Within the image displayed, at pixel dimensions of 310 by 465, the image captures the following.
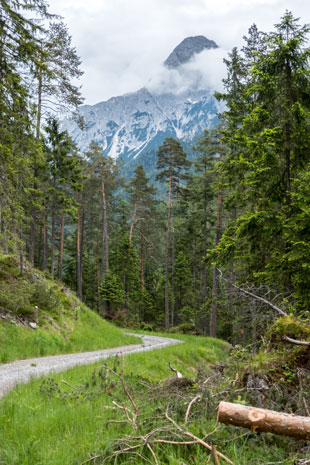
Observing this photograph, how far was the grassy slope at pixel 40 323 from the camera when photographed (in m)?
10.2

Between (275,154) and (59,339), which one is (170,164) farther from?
(59,339)

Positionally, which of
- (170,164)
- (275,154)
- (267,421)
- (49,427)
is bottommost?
(49,427)

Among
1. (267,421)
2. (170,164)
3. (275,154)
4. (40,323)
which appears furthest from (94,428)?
(170,164)

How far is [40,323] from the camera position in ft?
40.4

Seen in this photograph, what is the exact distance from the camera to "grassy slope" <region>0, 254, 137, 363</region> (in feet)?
33.4

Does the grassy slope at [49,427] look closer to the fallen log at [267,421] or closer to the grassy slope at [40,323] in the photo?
the fallen log at [267,421]

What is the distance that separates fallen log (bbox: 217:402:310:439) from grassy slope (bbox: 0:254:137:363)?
8.36 metres

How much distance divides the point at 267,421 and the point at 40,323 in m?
11.7

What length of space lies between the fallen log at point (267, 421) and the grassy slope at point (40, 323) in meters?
8.36

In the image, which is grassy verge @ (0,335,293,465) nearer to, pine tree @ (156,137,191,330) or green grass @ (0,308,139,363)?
green grass @ (0,308,139,363)

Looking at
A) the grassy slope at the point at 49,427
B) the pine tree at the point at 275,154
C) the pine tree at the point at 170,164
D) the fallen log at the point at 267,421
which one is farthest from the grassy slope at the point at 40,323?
the pine tree at the point at 170,164

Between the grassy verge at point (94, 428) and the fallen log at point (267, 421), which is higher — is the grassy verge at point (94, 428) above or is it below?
below

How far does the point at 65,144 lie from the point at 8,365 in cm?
1944

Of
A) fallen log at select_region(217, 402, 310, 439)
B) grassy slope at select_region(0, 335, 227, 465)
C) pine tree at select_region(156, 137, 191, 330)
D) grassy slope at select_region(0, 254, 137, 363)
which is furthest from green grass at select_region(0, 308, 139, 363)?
pine tree at select_region(156, 137, 191, 330)
